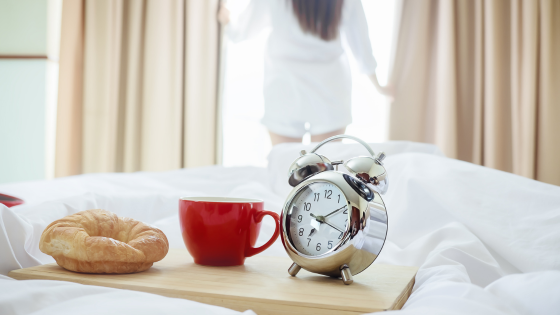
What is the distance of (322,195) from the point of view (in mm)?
616

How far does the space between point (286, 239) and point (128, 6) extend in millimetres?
3106

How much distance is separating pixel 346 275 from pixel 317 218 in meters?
Result: 0.09

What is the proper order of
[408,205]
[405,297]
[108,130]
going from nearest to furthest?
[405,297] < [408,205] < [108,130]

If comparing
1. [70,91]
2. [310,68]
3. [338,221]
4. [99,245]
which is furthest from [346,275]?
[70,91]

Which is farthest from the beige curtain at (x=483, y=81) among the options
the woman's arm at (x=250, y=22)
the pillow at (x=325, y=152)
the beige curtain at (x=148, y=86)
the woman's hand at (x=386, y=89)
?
the pillow at (x=325, y=152)

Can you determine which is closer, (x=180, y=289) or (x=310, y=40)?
(x=180, y=289)

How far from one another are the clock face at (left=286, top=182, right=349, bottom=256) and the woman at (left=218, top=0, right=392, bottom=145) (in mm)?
1887

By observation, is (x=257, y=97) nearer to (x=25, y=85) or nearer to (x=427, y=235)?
(x=25, y=85)

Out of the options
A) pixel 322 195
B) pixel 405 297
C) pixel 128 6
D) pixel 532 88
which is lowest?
pixel 405 297

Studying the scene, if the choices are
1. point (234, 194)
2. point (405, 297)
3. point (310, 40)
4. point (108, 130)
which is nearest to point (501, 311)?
point (405, 297)

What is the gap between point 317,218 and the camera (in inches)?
23.9

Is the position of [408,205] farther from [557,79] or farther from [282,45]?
[557,79]

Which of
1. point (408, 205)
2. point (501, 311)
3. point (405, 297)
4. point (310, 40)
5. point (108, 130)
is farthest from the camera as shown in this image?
point (108, 130)

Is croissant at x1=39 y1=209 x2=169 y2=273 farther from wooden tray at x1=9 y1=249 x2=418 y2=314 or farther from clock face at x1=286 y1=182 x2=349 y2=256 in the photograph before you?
clock face at x1=286 y1=182 x2=349 y2=256
